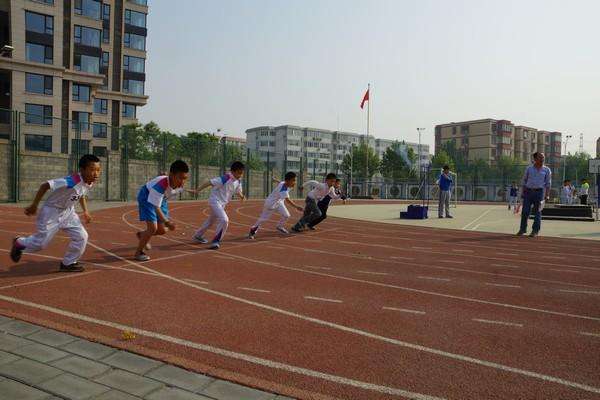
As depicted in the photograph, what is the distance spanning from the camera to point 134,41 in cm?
5659

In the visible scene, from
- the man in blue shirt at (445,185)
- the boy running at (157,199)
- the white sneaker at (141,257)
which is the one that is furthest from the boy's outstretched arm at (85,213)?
the man in blue shirt at (445,185)

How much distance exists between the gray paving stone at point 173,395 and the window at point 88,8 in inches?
1988

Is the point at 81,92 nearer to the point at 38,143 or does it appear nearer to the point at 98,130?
the point at 98,130

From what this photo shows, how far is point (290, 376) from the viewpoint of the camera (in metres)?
3.41

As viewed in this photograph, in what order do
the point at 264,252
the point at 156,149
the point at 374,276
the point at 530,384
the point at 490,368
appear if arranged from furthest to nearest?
the point at 156,149, the point at 264,252, the point at 374,276, the point at 490,368, the point at 530,384

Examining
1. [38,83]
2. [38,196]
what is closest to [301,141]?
[38,83]

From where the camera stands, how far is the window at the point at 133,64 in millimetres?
56094

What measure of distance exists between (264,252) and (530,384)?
6.24m

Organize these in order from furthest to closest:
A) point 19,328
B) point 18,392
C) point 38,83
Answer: point 38,83, point 19,328, point 18,392

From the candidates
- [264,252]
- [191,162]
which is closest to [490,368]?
[264,252]

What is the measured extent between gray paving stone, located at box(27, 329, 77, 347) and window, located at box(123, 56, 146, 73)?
5703 centimetres

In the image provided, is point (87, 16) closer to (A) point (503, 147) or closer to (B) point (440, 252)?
(B) point (440, 252)

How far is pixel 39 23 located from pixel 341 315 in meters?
41.4

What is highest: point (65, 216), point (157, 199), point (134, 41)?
point (134, 41)
